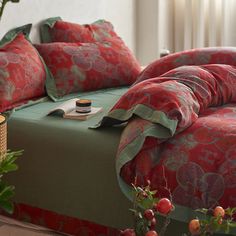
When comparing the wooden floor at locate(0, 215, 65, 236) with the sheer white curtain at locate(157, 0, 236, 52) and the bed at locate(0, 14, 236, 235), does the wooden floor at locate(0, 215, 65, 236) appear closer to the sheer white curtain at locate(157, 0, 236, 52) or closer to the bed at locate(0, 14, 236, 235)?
the bed at locate(0, 14, 236, 235)

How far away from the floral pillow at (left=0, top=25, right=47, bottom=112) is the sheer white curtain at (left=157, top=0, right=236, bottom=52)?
1.60 m

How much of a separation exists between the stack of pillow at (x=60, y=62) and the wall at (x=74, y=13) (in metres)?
0.05

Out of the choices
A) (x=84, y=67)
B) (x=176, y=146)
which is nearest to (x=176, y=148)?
(x=176, y=146)

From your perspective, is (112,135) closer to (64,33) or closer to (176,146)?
(176,146)

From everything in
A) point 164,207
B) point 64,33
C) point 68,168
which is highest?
point 64,33

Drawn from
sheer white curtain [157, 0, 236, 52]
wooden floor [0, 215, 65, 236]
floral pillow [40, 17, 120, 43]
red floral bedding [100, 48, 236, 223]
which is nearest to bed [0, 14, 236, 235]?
red floral bedding [100, 48, 236, 223]

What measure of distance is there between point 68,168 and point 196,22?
2304 mm

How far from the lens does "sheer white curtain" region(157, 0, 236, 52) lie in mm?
3547

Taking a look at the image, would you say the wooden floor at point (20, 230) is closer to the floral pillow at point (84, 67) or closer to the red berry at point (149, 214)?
the red berry at point (149, 214)

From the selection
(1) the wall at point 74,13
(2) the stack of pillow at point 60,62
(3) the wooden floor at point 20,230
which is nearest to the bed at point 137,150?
(2) the stack of pillow at point 60,62

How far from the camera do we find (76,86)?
2281 mm

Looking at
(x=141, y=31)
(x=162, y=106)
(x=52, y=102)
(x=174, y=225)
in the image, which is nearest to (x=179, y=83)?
(x=162, y=106)

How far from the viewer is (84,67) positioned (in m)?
2.31

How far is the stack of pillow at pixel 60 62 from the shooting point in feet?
6.55
